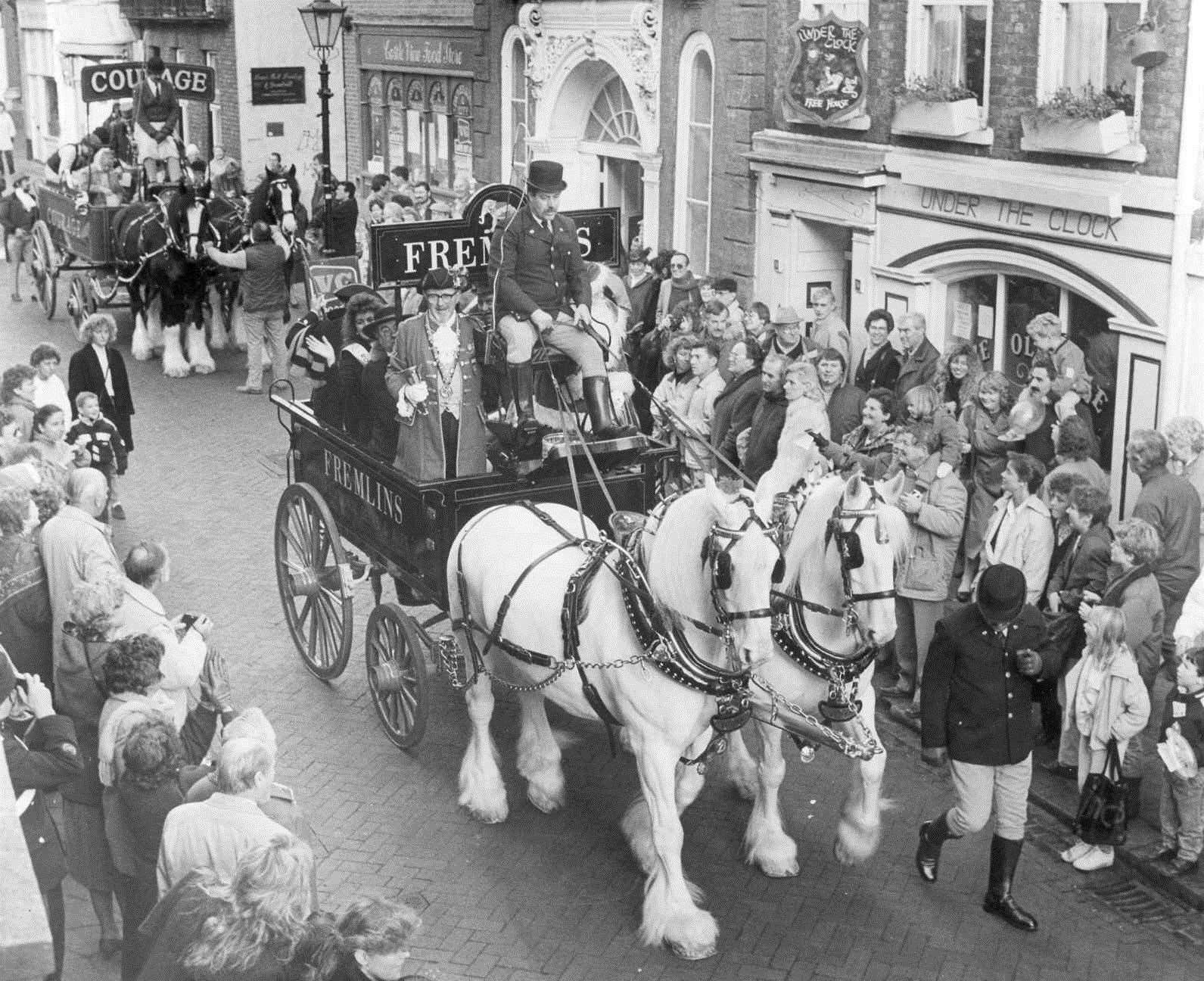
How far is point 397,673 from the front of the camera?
29.7 feet

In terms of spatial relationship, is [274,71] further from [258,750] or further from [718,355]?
[258,750]

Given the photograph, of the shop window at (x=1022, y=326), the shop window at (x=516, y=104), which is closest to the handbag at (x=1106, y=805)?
the shop window at (x=1022, y=326)

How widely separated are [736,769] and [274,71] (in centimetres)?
2193

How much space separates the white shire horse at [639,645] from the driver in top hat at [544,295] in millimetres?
914

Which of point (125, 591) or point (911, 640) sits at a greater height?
point (125, 591)

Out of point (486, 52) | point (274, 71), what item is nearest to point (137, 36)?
point (274, 71)

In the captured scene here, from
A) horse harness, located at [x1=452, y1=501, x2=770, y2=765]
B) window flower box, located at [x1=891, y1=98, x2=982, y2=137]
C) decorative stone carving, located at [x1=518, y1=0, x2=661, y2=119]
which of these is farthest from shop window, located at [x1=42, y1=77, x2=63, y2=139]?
horse harness, located at [x1=452, y1=501, x2=770, y2=765]

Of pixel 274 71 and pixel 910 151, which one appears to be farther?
pixel 274 71

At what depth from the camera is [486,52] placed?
74.1 ft

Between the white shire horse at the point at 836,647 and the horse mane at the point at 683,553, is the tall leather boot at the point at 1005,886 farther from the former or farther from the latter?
the horse mane at the point at 683,553

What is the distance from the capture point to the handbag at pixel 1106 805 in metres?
7.73

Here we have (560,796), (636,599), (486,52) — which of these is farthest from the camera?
(486,52)

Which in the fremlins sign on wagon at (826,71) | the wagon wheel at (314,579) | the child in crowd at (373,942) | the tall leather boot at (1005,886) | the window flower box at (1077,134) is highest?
the fremlins sign on wagon at (826,71)

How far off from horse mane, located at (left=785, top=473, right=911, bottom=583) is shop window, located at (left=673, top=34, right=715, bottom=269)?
10.8 m
